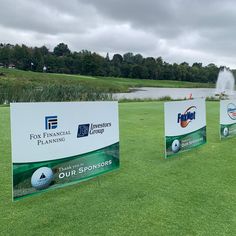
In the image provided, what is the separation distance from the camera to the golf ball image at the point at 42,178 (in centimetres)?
389

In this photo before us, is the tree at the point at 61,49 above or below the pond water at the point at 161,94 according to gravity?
above

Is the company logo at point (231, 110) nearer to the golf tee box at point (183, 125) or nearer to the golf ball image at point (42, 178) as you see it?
the golf tee box at point (183, 125)

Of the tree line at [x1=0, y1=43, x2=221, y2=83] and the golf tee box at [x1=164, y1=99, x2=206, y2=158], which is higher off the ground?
the tree line at [x1=0, y1=43, x2=221, y2=83]

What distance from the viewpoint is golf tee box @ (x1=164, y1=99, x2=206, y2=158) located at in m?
6.45

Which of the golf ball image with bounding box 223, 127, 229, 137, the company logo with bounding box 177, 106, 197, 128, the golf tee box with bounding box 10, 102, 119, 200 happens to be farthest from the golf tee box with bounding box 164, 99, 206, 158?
the golf tee box with bounding box 10, 102, 119, 200

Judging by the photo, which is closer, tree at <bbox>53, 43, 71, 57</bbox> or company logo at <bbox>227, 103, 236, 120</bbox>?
company logo at <bbox>227, 103, 236, 120</bbox>

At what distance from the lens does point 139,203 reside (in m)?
4.35

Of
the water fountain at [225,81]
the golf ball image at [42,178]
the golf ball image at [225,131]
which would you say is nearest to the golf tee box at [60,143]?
the golf ball image at [42,178]

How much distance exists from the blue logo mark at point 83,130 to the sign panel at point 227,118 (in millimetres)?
4960

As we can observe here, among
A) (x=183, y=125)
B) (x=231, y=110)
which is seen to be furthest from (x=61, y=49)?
(x=183, y=125)

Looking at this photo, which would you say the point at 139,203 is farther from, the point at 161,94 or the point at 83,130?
the point at 161,94

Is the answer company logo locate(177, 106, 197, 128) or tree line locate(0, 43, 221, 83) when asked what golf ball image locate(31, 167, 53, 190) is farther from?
tree line locate(0, 43, 221, 83)

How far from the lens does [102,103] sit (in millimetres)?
4918

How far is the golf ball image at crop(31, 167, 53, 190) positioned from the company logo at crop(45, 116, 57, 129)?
514 mm
